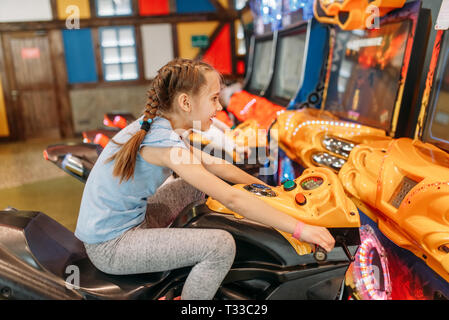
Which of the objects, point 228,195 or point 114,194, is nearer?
point 228,195

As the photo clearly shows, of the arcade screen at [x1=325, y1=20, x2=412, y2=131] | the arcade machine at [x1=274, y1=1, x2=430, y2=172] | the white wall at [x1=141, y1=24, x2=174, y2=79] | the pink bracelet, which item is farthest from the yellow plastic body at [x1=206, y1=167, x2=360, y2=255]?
the white wall at [x1=141, y1=24, x2=174, y2=79]

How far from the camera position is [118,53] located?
21.4 feet

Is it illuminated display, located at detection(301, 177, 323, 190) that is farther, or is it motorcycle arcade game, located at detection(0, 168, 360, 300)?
illuminated display, located at detection(301, 177, 323, 190)

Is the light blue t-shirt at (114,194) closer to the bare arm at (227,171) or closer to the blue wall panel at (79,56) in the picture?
the bare arm at (227,171)

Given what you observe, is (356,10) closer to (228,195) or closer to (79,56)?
(228,195)

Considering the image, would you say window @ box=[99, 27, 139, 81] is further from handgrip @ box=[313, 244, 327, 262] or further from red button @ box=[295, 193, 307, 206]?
handgrip @ box=[313, 244, 327, 262]

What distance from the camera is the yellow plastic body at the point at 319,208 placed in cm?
127

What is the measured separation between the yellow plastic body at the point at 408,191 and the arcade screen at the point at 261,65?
2679mm

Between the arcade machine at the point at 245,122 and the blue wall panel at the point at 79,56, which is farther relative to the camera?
the blue wall panel at the point at 79,56

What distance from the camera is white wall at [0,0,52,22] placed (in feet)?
19.8

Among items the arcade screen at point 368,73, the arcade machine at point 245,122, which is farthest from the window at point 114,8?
the arcade screen at point 368,73

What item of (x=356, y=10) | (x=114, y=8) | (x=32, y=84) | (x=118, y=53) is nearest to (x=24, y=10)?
(x=32, y=84)

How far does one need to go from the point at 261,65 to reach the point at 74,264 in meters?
3.41

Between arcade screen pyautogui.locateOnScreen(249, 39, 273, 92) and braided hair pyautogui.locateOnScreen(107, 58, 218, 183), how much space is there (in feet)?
9.54
